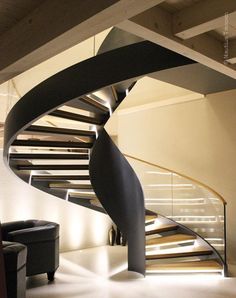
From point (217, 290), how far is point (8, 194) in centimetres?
369

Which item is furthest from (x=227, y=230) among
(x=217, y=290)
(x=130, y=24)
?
(x=130, y=24)

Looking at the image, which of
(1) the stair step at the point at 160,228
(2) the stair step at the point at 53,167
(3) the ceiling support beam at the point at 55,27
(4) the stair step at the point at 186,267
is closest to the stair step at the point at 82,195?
(2) the stair step at the point at 53,167

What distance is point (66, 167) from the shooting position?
4.52m

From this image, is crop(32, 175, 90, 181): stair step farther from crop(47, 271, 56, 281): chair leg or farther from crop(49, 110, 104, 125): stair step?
crop(47, 271, 56, 281): chair leg

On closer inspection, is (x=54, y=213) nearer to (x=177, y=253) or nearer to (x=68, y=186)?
(x=68, y=186)

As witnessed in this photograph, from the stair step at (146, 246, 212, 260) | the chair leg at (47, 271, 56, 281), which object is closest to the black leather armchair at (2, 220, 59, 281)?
the chair leg at (47, 271, 56, 281)

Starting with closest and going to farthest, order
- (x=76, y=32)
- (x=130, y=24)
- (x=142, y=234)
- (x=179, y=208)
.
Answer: (x=76, y=32) → (x=130, y=24) → (x=142, y=234) → (x=179, y=208)

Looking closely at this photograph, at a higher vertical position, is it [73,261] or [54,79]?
[54,79]

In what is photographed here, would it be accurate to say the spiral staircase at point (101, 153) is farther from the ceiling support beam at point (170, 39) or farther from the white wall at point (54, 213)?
the white wall at point (54, 213)

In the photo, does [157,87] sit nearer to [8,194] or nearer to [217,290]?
[8,194]

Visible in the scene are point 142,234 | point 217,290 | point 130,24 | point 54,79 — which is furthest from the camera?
point 142,234

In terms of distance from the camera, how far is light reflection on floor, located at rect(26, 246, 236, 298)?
3.90 m

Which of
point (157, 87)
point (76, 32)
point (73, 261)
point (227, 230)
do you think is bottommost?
point (73, 261)

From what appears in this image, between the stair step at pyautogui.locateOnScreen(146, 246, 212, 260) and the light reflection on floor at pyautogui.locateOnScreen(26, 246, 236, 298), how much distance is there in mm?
403
